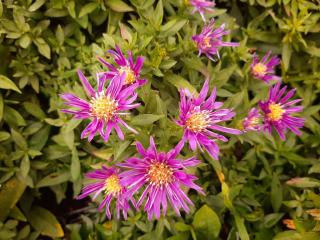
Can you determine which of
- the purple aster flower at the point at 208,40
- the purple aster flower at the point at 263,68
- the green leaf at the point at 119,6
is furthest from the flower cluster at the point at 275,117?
the green leaf at the point at 119,6

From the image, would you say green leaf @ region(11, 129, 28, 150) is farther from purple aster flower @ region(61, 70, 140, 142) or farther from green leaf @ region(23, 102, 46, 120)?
purple aster flower @ region(61, 70, 140, 142)

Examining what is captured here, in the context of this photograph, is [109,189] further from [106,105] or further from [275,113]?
[275,113]

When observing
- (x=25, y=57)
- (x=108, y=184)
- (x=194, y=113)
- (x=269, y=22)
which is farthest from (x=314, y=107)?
(x=25, y=57)

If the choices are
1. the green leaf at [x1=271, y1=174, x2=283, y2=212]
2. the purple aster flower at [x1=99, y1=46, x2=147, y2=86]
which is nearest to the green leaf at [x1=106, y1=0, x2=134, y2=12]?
the purple aster flower at [x1=99, y1=46, x2=147, y2=86]

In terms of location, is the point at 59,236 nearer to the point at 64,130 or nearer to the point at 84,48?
the point at 64,130

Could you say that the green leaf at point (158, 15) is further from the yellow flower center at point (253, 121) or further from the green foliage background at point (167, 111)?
the yellow flower center at point (253, 121)

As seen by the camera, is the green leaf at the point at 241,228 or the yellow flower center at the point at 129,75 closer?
the yellow flower center at the point at 129,75
